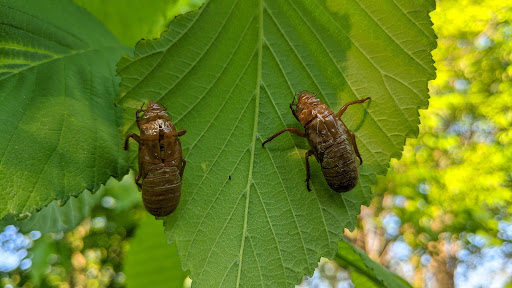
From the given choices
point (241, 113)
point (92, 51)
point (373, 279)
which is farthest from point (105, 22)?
point (373, 279)

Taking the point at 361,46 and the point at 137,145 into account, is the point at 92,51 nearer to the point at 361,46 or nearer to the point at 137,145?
the point at 137,145

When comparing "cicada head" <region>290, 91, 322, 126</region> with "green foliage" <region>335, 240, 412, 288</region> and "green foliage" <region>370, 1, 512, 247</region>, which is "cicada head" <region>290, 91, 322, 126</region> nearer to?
"green foliage" <region>335, 240, 412, 288</region>

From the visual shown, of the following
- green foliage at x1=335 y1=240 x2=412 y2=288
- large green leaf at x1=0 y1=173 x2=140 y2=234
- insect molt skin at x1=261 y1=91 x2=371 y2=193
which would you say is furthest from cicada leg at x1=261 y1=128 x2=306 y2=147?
large green leaf at x1=0 y1=173 x2=140 y2=234

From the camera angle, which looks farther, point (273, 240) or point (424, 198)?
point (424, 198)

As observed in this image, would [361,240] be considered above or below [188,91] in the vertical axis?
below

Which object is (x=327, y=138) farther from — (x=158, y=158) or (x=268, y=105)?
(x=158, y=158)

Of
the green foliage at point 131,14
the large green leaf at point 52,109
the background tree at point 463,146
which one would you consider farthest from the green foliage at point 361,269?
the background tree at point 463,146

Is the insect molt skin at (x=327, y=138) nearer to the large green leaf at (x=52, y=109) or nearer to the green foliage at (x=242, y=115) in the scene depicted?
the green foliage at (x=242, y=115)
